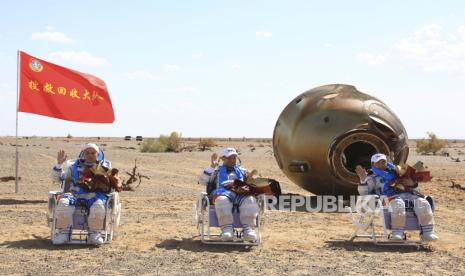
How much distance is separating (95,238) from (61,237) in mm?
472

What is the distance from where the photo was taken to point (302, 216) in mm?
11539

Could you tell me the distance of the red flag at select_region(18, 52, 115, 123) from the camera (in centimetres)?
1470

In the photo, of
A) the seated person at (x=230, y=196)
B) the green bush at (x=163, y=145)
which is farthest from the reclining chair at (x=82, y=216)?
the green bush at (x=163, y=145)

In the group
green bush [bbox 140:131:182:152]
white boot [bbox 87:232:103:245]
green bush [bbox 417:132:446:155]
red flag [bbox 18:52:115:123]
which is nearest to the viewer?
white boot [bbox 87:232:103:245]

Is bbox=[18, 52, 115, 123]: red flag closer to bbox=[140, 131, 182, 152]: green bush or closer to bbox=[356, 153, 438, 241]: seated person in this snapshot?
bbox=[356, 153, 438, 241]: seated person

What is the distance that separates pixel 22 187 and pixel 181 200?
512cm

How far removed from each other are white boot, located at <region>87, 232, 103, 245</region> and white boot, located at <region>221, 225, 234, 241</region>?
1.66m

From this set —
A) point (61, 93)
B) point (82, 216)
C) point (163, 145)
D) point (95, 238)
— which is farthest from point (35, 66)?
point (163, 145)

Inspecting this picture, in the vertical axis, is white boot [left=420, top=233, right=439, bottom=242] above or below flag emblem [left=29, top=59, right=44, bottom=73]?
below

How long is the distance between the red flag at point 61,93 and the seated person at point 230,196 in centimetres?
701

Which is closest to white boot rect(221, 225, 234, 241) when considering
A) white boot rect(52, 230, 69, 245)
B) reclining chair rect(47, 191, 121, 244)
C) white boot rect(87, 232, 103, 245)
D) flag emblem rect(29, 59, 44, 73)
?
reclining chair rect(47, 191, 121, 244)

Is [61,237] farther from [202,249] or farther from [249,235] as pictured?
[249,235]

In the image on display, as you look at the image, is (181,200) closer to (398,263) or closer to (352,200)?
(352,200)

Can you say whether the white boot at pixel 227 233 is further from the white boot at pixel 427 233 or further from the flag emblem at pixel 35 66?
the flag emblem at pixel 35 66
